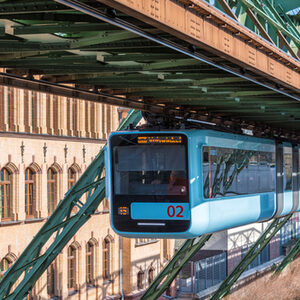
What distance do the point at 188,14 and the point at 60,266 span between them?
65.5 ft

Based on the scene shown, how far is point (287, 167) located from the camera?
71.3 ft

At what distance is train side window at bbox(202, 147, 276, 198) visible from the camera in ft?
50.5

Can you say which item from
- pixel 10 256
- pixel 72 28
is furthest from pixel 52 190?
pixel 72 28

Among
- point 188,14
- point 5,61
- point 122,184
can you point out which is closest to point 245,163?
point 122,184

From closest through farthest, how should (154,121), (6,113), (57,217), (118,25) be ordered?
1. (118,25)
2. (154,121)
3. (57,217)
4. (6,113)

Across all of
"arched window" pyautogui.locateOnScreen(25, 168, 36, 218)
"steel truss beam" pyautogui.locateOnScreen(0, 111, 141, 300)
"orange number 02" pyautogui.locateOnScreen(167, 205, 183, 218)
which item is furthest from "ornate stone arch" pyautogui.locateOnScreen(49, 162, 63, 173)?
"orange number 02" pyautogui.locateOnScreen(167, 205, 183, 218)

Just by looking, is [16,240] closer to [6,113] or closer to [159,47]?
[6,113]

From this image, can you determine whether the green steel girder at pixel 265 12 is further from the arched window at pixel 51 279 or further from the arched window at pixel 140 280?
the arched window at pixel 140 280

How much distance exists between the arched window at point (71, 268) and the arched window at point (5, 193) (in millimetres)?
3981

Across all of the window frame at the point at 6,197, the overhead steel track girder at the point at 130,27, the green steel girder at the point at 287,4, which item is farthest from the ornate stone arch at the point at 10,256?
the overhead steel track girder at the point at 130,27

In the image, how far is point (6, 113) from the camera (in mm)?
24375

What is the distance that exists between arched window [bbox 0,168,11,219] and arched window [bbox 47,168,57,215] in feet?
7.61

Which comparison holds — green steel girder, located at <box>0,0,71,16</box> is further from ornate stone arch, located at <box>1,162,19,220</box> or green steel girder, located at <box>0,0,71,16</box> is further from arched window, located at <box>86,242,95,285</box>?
arched window, located at <box>86,242,95,285</box>

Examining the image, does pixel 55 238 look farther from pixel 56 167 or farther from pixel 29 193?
pixel 56 167
